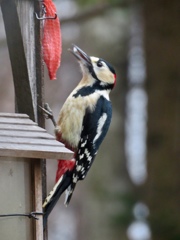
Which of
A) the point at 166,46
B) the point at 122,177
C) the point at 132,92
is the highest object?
the point at 166,46

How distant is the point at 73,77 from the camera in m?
11.5

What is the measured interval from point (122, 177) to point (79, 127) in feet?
16.8

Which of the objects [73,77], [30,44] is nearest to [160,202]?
[73,77]

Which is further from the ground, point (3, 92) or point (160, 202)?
point (3, 92)

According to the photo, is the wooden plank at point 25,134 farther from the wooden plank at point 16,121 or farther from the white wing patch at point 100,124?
the white wing patch at point 100,124

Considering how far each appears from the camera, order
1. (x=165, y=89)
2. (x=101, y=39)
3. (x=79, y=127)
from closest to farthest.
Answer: (x=79, y=127), (x=165, y=89), (x=101, y=39)

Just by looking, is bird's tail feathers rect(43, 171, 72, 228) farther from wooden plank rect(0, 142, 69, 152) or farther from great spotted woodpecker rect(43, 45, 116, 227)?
wooden plank rect(0, 142, 69, 152)

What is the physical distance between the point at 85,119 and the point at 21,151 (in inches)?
66.8

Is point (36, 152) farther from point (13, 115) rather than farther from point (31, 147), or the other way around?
point (13, 115)

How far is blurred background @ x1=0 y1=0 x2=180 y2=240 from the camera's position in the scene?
8.67 meters

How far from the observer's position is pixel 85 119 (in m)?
5.63

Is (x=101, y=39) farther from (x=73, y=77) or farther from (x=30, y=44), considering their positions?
(x=30, y=44)

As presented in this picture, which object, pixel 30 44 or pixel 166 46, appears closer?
pixel 30 44

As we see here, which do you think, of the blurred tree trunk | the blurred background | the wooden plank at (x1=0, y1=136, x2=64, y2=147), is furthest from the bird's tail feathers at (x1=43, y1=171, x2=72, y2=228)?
the blurred tree trunk
